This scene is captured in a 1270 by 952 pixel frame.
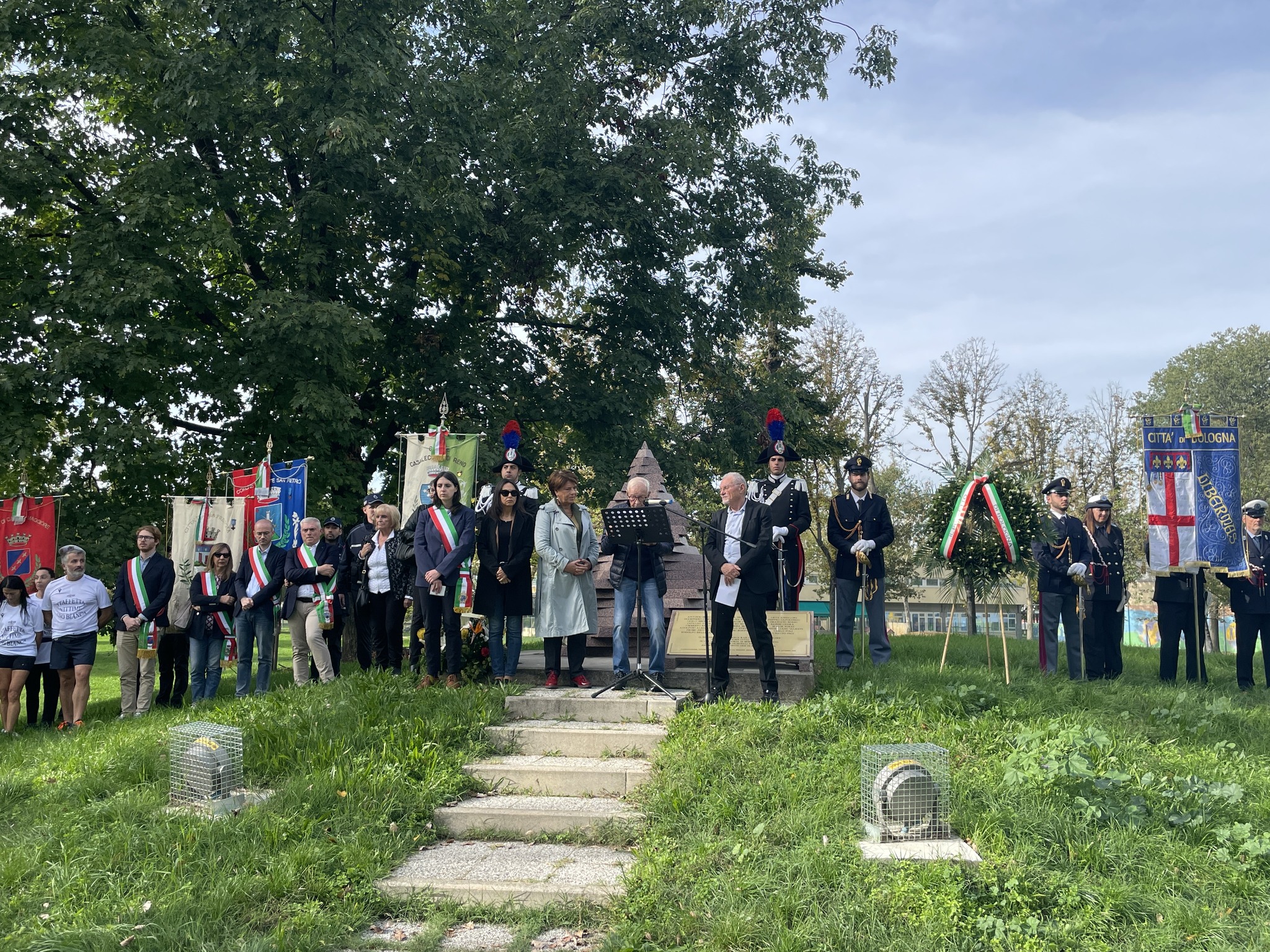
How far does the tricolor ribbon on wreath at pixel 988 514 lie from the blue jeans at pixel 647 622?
10.2 feet

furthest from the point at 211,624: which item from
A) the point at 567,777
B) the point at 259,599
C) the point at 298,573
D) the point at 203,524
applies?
the point at 567,777

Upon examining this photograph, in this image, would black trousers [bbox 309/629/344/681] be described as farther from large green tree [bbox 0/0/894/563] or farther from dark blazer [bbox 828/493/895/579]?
dark blazer [bbox 828/493/895/579]

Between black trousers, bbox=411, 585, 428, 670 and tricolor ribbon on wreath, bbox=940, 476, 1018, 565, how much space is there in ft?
17.0

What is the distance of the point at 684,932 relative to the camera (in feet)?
15.2

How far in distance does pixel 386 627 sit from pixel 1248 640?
9311 mm

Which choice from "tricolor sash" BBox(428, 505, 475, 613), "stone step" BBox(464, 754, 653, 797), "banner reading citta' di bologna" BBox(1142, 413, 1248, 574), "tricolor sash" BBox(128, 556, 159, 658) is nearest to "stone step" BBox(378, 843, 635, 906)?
"stone step" BBox(464, 754, 653, 797)

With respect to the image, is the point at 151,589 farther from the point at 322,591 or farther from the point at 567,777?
the point at 567,777

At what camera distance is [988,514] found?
383 inches

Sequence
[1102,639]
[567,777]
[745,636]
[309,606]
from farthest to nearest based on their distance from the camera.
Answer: [1102,639]
[309,606]
[745,636]
[567,777]

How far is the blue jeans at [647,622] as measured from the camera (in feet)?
28.6

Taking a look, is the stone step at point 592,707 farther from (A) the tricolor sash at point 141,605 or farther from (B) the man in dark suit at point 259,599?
(A) the tricolor sash at point 141,605

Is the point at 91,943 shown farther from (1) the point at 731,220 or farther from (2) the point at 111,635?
(1) the point at 731,220

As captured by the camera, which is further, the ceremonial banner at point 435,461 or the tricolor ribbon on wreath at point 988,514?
the ceremonial banner at point 435,461

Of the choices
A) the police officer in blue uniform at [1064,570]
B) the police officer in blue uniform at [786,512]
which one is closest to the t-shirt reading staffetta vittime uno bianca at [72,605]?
the police officer in blue uniform at [786,512]
